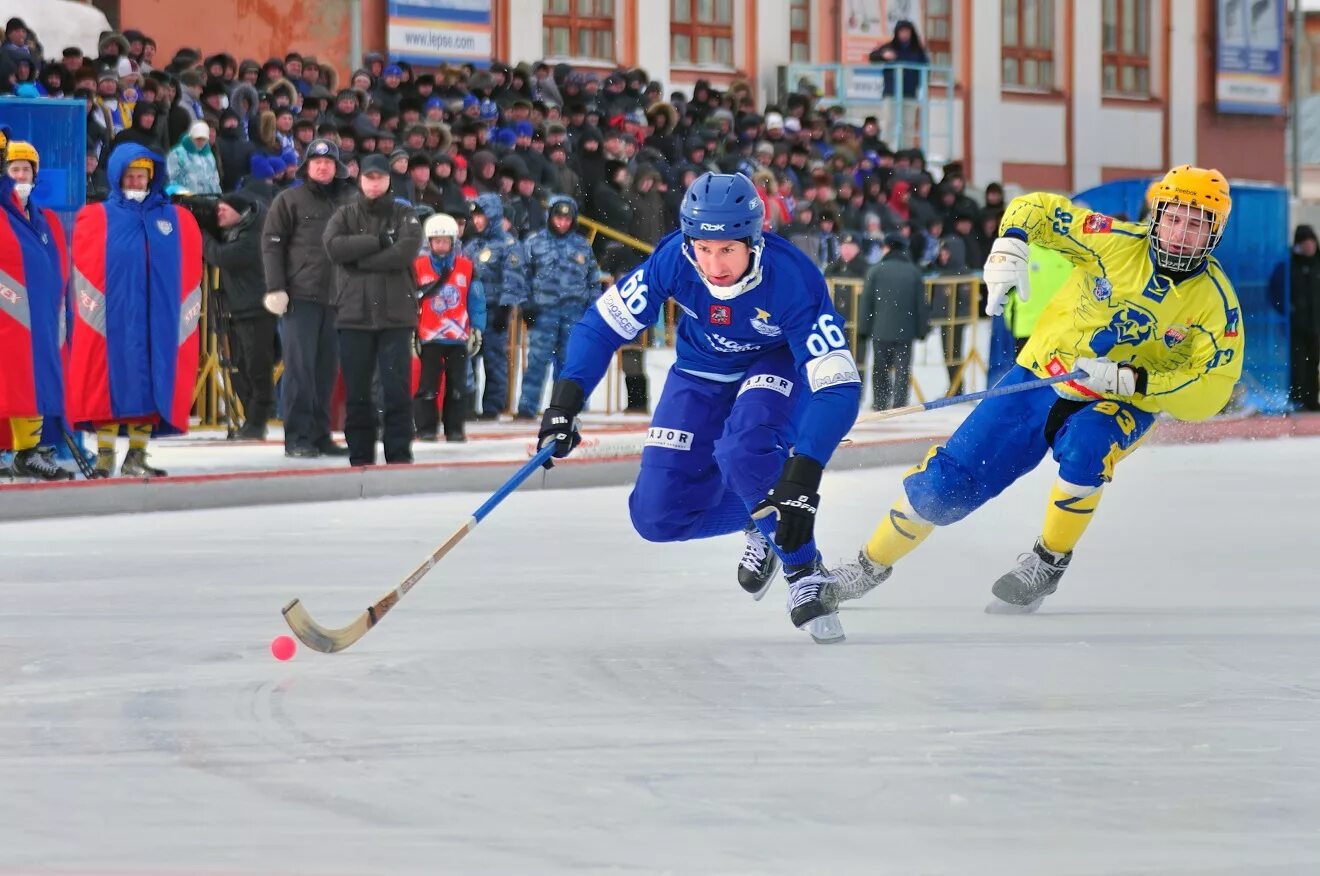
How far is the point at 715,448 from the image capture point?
6895 mm

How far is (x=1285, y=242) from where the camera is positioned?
57.3 ft

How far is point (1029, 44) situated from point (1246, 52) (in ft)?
13.7

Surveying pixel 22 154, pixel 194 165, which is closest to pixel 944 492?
pixel 22 154

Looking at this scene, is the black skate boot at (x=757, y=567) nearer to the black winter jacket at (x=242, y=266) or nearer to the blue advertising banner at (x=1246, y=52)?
the black winter jacket at (x=242, y=266)

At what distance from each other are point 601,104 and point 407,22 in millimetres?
5301

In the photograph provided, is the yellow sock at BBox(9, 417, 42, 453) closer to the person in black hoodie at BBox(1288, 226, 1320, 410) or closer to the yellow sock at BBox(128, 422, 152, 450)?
the yellow sock at BBox(128, 422, 152, 450)

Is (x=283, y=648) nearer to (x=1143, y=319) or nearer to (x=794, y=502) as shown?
(x=794, y=502)

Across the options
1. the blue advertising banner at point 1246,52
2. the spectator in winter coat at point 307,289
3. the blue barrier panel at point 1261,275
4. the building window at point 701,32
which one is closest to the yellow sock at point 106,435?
the spectator in winter coat at point 307,289

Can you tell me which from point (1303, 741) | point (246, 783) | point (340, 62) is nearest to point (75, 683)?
point (246, 783)

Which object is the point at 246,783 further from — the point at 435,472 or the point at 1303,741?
the point at 435,472

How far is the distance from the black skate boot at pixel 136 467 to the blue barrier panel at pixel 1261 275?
810 cm

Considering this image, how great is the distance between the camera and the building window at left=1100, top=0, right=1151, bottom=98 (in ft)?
114

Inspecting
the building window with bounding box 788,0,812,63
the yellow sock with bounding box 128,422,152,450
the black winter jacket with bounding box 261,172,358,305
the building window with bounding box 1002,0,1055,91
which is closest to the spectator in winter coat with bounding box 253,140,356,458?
the black winter jacket with bounding box 261,172,358,305

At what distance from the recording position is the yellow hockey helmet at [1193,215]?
23.8 ft
